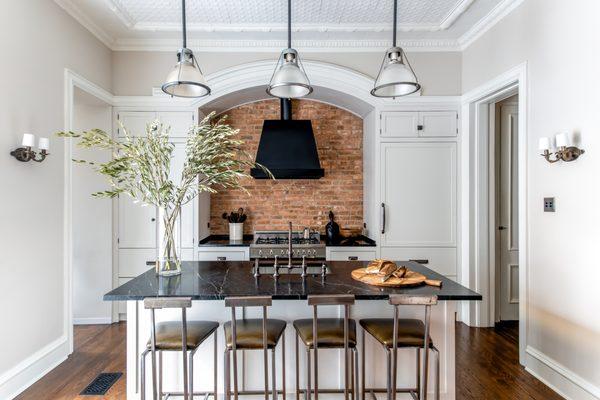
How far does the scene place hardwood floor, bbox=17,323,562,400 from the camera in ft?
8.53

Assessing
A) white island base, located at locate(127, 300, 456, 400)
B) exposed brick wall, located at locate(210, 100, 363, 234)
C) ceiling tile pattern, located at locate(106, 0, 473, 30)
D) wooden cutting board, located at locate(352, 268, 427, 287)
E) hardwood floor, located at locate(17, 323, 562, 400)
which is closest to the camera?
wooden cutting board, located at locate(352, 268, 427, 287)

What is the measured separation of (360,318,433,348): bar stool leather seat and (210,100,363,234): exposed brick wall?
2.59 m

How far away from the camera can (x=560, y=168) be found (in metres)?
2.61

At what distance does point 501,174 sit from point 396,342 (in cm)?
293

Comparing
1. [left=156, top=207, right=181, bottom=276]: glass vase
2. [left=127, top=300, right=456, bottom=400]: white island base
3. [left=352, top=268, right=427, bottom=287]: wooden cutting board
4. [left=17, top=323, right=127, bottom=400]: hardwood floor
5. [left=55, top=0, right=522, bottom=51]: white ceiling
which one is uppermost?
[left=55, top=0, right=522, bottom=51]: white ceiling

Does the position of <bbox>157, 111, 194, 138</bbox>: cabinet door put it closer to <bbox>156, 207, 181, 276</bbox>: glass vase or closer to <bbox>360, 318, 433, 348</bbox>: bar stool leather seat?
<bbox>156, 207, 181, 276</bbox>: glass vase

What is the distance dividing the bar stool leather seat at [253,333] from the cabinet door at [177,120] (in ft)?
8.62

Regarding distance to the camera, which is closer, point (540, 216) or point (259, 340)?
point (259, 340)

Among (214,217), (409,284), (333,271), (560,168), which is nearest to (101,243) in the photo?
(214,217)

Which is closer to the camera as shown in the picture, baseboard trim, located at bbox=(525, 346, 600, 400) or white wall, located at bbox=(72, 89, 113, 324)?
baseboard trim, located at bbox=(525, 346, 600, 400)

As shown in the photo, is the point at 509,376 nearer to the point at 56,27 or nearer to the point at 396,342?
the point at 396,342

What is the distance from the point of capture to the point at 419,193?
13.5 feet

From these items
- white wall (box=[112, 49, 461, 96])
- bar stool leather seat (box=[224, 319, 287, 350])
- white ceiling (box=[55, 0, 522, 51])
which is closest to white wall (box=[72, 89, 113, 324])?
white wall (box=[112, 49, 461, 96])

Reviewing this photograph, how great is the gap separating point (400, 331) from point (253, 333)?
870 mm
